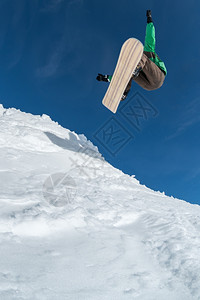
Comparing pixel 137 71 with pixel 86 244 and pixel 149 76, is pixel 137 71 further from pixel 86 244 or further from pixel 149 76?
pixel 86 244

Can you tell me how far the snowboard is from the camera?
620cm

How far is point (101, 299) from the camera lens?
1.81m

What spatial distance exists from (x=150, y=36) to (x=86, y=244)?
5.81 metres

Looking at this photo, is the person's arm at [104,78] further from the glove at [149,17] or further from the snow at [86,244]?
the snow at [86,244]

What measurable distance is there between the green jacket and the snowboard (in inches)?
A: 15.2

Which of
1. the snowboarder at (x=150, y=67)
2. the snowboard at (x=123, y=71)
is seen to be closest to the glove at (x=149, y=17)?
the snowboarder at (x=150, y=67)

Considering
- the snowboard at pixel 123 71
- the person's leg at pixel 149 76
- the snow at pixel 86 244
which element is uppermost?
the snowboard at pixel 123 71

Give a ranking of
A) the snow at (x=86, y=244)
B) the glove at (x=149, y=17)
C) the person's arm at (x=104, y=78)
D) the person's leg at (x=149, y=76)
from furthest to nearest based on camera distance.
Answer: the person's arm at (x=104, y=78), the person's leg at (x=149, y=76), the glove at (x=149, y=17), the snow at (x=86, y=244)

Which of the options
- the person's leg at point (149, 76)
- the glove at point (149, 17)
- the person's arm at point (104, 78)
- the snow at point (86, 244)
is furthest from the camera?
the person's arm at point (104, 78)

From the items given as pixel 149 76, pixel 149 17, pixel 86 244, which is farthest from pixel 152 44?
pixel 86 244

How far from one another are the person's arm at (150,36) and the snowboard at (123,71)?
38 centimetres

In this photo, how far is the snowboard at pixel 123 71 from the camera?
6195mm

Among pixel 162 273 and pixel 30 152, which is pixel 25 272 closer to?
pixel 162 273

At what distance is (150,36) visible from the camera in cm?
629
